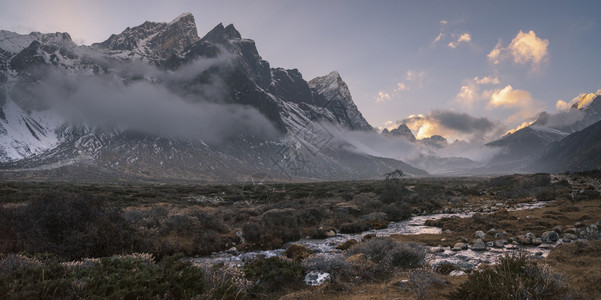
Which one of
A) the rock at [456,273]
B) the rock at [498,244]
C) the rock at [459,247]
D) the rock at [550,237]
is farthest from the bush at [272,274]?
the rock at [550,237]

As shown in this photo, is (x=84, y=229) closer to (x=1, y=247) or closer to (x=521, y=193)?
(x=1, y=247)

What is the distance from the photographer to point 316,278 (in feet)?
25.8

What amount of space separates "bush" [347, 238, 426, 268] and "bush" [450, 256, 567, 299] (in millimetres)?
3355

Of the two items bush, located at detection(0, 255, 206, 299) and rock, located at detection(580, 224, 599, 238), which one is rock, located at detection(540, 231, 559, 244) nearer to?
rock, located at detection(580, 224, 599, 238)

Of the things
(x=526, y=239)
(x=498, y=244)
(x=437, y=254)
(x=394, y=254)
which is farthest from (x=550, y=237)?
(x=394, y=254)

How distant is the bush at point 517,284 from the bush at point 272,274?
3879mm

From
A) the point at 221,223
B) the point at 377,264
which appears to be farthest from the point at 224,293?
the point at 221,223

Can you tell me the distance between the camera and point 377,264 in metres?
8.71

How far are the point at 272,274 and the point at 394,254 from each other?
4.38 m

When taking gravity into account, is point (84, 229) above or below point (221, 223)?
above

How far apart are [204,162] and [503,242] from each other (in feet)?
546

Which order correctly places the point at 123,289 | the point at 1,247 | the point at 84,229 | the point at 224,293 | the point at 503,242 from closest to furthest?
1. the point at 123,289
2. the point at 224,293
3. the point at 1,247
4. the point at 84,229
5. the point at 503,242

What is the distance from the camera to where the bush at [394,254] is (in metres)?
9.14

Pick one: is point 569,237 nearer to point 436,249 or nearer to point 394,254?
point 436,249
